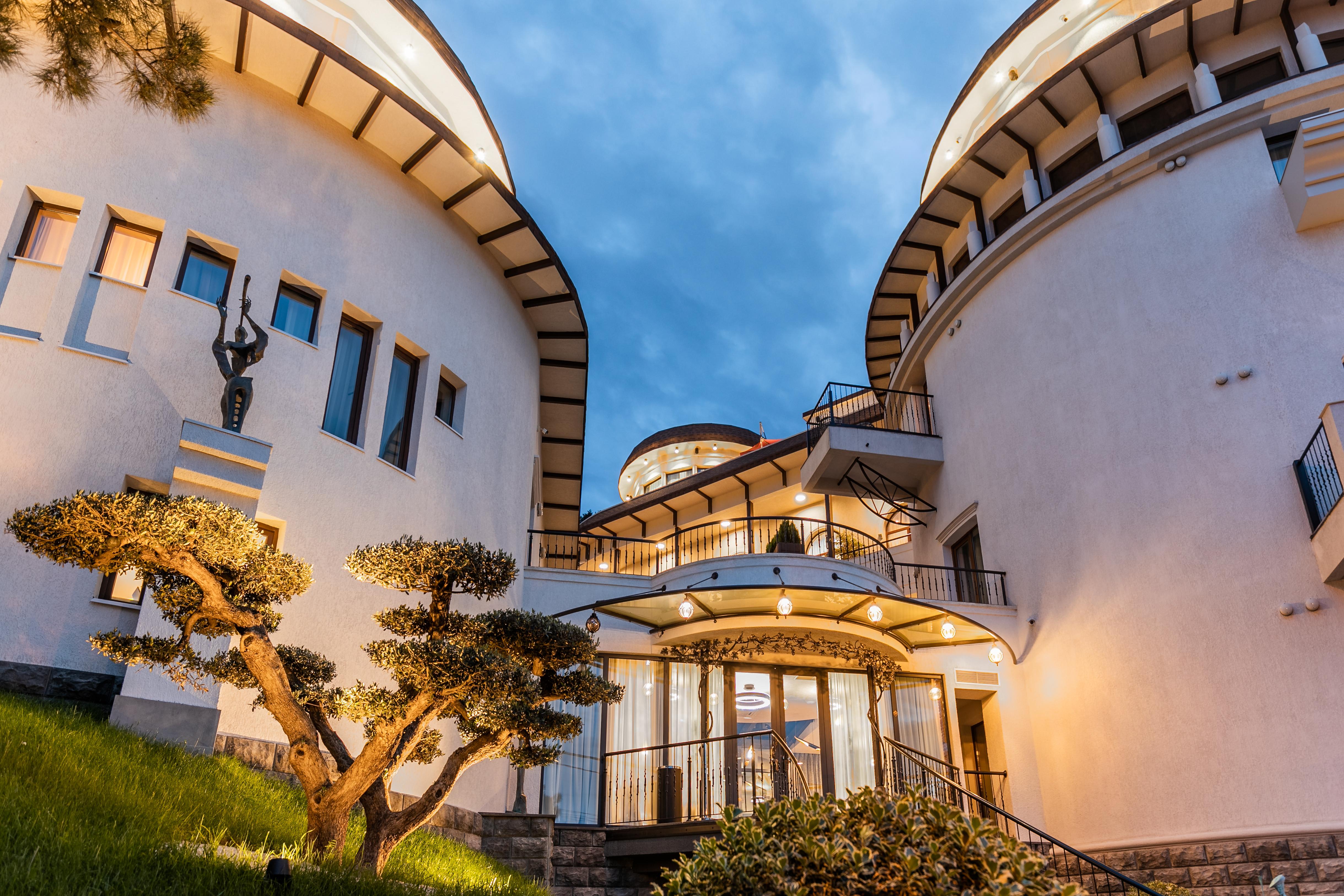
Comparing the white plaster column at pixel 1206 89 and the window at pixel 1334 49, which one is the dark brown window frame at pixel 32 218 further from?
the window at pixel 1334 49

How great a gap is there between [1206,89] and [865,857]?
44.5 ft

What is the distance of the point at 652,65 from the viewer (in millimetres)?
125312

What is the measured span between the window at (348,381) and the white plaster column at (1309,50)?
13449 millimetres

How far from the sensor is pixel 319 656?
23.5 feet

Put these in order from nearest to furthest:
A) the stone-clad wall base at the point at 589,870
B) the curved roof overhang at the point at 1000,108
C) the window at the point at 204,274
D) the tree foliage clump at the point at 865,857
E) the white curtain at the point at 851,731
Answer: the tree foliage clump at the point at 865,857 → the window at the point at 204,274 → the stone-clad wall base at the point at 589,870 → the white curtain at the point at 851,731 → the curved roof overhang at the point at 1000,108

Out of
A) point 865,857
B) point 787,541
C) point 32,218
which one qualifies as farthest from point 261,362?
point 865,857

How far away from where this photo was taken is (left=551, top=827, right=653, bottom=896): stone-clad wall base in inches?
440

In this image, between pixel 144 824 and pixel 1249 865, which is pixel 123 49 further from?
pixel 1249 865

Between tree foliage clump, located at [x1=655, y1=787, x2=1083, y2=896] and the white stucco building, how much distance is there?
5.66 metres

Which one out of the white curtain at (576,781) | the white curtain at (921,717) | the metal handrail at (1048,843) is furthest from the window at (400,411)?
the white curtain at (921,717)

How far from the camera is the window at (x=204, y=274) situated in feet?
31.9

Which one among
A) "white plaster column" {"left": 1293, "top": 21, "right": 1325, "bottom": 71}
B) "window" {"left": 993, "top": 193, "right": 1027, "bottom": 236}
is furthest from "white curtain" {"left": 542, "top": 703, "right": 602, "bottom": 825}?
"white plaster column" {"left": 1293, "top": 21, "right": 1325, "bottom": 71}

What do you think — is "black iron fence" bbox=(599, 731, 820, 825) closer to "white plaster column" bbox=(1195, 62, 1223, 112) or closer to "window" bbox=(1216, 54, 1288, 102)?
"white plaster column" bbox=(1195, 62, 1223, 112)

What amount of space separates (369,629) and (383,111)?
21.0 ft
